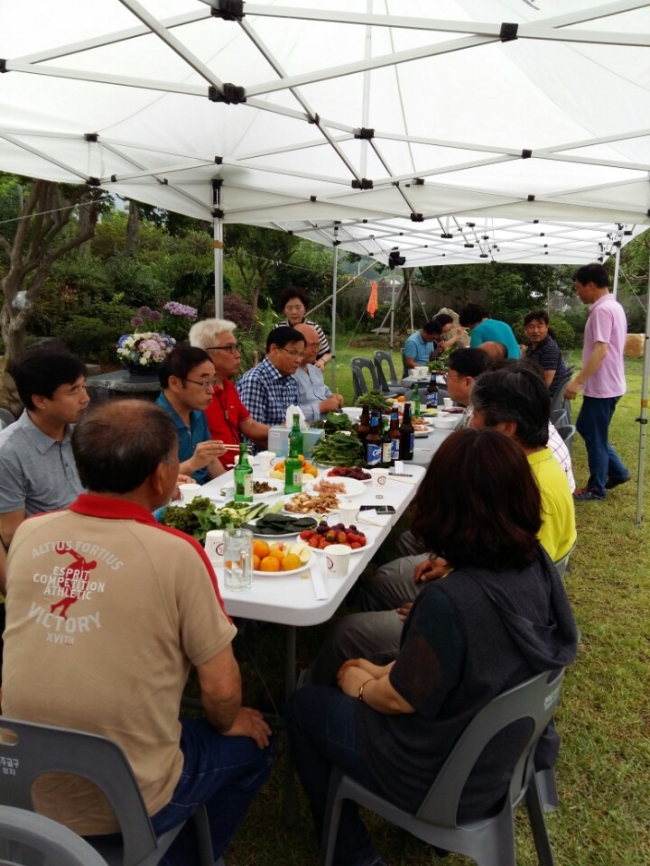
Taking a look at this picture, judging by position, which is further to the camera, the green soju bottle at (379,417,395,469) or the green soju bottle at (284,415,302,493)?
the green soju bottle at (379,417,395,469)

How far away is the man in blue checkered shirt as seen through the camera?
13.3 feet

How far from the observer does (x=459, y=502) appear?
1.50 m

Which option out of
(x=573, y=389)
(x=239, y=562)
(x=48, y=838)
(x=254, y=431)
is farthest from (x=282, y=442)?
(x=573, y=389)

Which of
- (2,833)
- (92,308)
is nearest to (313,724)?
(2,833)

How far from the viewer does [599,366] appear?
5184 mm

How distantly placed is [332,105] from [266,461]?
2.92m

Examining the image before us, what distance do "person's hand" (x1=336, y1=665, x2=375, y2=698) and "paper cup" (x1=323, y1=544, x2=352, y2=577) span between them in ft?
0.97

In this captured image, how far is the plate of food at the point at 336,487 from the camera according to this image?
9.01 feet

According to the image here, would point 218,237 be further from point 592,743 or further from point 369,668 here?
point 592,743

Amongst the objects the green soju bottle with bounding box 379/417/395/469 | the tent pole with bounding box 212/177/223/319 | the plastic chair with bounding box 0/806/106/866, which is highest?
the tent pole with bounding box 212/177/223/319

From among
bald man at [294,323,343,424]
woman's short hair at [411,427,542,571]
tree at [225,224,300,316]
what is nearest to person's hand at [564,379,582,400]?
bald man at [294,323,343,424]

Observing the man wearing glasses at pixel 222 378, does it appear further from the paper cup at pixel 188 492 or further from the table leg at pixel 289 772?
A: the table leg at pixel 289 772

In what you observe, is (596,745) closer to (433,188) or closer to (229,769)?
(229,769)

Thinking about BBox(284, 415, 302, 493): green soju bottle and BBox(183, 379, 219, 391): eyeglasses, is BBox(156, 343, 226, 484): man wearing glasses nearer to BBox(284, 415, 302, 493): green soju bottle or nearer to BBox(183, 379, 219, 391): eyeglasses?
BBox(183, 379, 219, 391): eyeglasses
